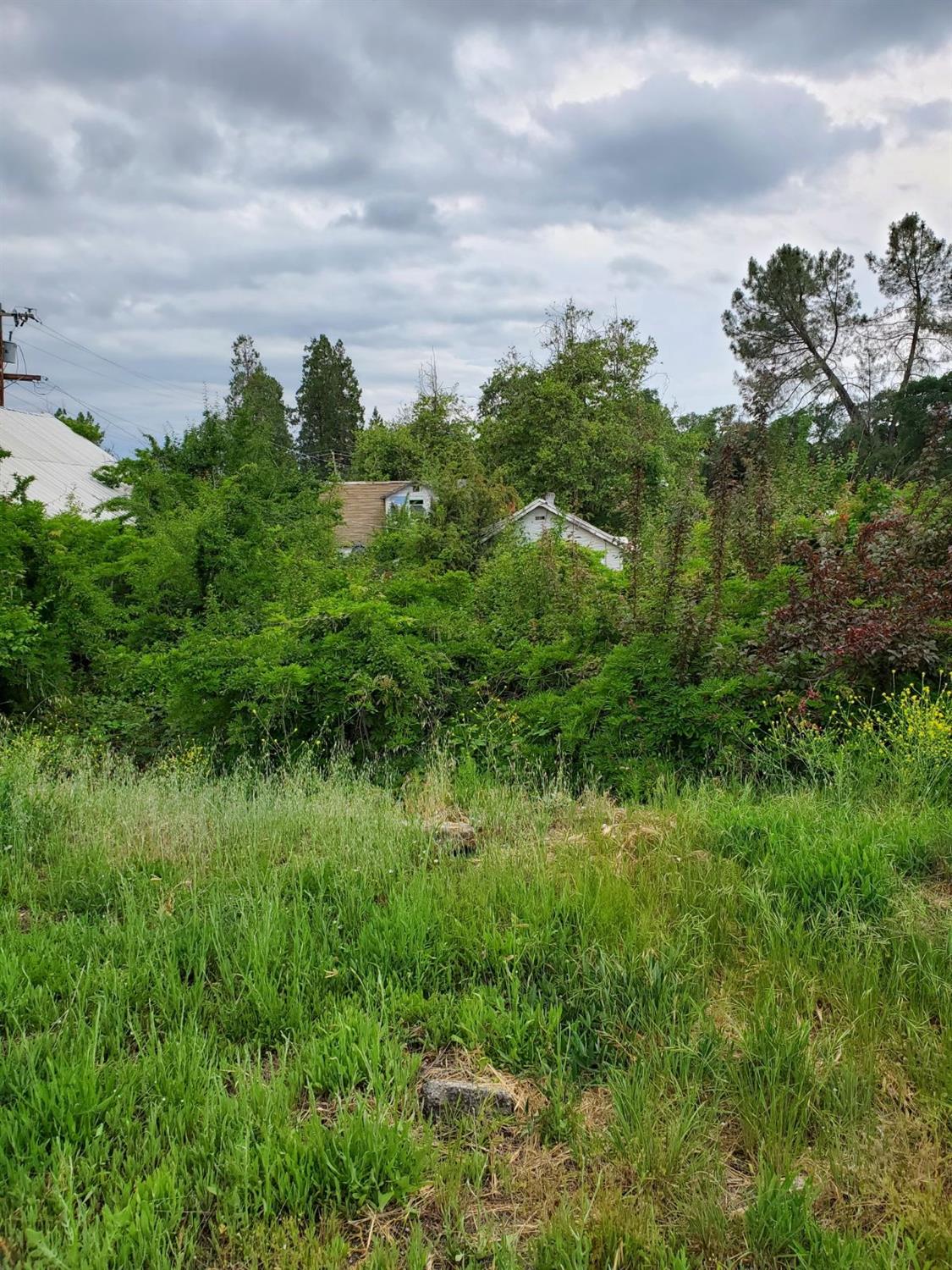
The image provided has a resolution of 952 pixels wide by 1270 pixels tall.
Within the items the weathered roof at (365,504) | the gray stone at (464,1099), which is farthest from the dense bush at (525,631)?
the weathered roof at (365,504)

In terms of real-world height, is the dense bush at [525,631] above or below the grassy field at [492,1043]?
above

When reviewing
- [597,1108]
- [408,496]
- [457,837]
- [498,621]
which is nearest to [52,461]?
[408,496]

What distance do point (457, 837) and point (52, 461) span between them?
21254 mm

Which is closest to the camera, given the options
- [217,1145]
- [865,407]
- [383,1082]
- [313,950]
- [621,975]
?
[217,1145]

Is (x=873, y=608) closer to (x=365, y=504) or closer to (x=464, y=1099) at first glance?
(x=464, y=1099)

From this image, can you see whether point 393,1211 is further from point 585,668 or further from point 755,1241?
point 585,668

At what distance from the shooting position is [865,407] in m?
29.2

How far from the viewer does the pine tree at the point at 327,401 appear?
66062 millimetres

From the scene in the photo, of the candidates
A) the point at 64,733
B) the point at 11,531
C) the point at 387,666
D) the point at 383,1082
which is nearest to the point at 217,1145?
the point at 383,1082

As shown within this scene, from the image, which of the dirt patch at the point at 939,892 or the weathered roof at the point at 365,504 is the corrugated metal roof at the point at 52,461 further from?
the dirt patch at the point at 939,892

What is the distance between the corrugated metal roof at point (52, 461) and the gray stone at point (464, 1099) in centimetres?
1813

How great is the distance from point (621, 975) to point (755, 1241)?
0.98 meters

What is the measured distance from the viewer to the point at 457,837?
420 cm

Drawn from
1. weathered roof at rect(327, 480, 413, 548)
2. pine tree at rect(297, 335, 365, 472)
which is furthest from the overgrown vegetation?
pine tree at rect(297, 335, 365, 472)
